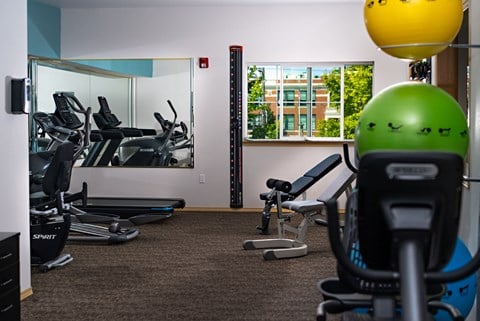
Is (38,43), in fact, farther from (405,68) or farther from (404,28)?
(404,28)

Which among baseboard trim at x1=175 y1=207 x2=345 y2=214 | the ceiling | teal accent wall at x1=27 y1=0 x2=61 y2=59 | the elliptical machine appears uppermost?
the ceiling

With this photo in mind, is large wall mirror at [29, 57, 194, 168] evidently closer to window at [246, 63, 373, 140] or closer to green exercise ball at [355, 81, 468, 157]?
window at [246, 63, 373, 140]

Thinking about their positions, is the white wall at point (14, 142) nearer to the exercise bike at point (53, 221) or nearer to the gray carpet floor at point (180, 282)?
the gray carpet floor at point (180, 282)

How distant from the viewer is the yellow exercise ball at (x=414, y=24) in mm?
2395

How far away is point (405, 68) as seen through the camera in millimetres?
8125

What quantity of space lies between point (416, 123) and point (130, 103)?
706 cm

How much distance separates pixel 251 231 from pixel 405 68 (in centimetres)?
309

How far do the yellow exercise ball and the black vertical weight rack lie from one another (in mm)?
5770

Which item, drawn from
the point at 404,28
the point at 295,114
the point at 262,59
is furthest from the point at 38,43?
the point at 404,28

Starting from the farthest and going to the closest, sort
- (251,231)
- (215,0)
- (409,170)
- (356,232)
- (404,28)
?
(215,0) < (251,231) < (404,28) < (356,232) < (409,170)

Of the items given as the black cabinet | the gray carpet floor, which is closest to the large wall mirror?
the gray carpet floor

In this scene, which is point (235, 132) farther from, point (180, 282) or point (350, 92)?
point (180, 282)

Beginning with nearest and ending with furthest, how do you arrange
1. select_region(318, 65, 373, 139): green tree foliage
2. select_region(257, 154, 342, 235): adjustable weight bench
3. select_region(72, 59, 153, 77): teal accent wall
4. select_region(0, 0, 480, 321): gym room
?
1. select_region(0, 0, 480, 321): gym room
2. select_region(257, 154, 342, 235): adjustable weight bench
3. select_region(318, 65, 373, 139): green tree foliage
4. select_region(72, 59, 153, 77): teal accent wall

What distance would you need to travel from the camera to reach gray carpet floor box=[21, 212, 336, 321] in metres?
3.94
